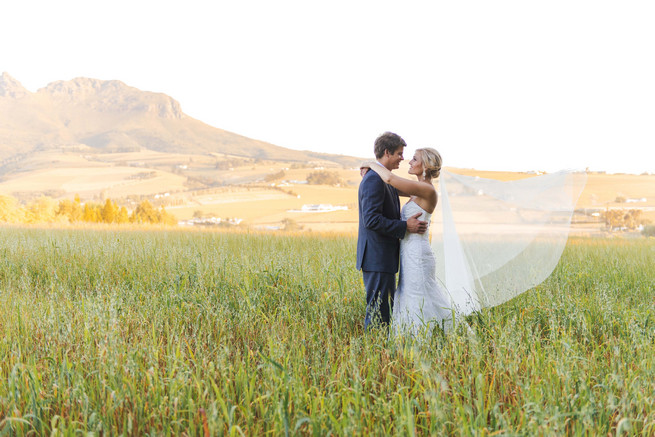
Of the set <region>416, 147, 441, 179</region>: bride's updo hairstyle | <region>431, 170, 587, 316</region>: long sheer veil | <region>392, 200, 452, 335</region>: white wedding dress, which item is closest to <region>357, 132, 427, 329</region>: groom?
<region>392, 200, 452, 335</region>: white wedding dress

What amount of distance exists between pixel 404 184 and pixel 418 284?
3.30 ft

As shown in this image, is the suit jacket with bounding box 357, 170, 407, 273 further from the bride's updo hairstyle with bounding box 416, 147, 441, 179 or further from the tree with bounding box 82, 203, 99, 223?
the tree with bounding box 82, 203, 99, 223

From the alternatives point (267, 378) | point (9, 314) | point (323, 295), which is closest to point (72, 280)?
point (9, 314)

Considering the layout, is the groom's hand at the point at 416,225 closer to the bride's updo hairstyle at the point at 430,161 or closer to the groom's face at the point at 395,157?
the bride's updo hairstyle at the point at 430,161

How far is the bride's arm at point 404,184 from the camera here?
4.32 metres

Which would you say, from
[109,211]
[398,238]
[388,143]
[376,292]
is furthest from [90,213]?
[388,143]

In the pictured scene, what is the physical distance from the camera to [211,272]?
6.76 meters

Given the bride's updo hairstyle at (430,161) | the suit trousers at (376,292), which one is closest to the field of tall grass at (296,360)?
the suit trousers at (376,292)

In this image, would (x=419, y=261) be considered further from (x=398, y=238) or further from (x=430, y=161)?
(x=430, y=161)

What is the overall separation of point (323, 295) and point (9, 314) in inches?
136

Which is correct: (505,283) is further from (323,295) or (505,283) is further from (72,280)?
(72,280)

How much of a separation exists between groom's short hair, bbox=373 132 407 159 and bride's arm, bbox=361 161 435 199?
145 millimetres

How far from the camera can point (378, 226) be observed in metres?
4.36

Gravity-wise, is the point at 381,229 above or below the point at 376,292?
above
